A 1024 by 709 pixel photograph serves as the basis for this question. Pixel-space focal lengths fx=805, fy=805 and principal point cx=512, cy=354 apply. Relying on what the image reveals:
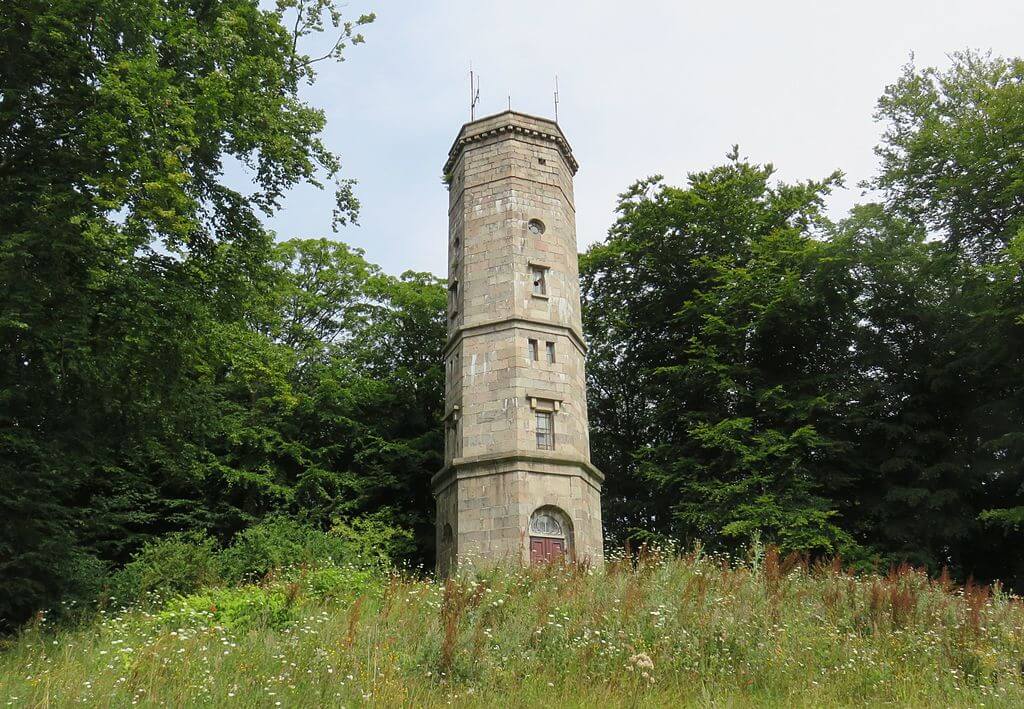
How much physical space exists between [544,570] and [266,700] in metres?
5.21

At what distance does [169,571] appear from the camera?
18375mm

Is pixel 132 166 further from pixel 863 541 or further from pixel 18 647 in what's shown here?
pixel 863 541

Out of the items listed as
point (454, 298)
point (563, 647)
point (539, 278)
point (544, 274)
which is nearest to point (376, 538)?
point (454, 298)

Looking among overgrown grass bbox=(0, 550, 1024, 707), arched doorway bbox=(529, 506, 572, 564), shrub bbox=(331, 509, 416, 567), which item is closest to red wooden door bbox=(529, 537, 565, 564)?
arched doorway bbox=(529, 506, 572, 564)

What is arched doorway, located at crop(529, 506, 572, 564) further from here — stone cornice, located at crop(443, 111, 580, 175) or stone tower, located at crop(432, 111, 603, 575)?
stone cornice, located at crop(443, 111, 580, 175)

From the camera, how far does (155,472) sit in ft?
79.3

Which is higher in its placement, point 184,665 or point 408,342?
point 408,342

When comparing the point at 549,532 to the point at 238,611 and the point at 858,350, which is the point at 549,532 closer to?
the point at 238,611

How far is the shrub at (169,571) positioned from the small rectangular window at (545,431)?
25.7 feet

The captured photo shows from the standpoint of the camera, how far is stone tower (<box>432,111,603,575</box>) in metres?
18.1

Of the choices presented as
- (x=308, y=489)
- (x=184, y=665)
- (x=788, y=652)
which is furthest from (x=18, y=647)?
(x=308, y=489)

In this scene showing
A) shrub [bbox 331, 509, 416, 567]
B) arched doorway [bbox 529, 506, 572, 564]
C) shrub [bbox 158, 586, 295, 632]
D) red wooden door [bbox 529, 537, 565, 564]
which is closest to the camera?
shrub [bbox 158, 586, 295, 632]

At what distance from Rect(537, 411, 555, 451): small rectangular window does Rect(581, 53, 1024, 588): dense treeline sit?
5.51 meters

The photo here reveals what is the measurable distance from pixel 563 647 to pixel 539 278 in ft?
42.9
